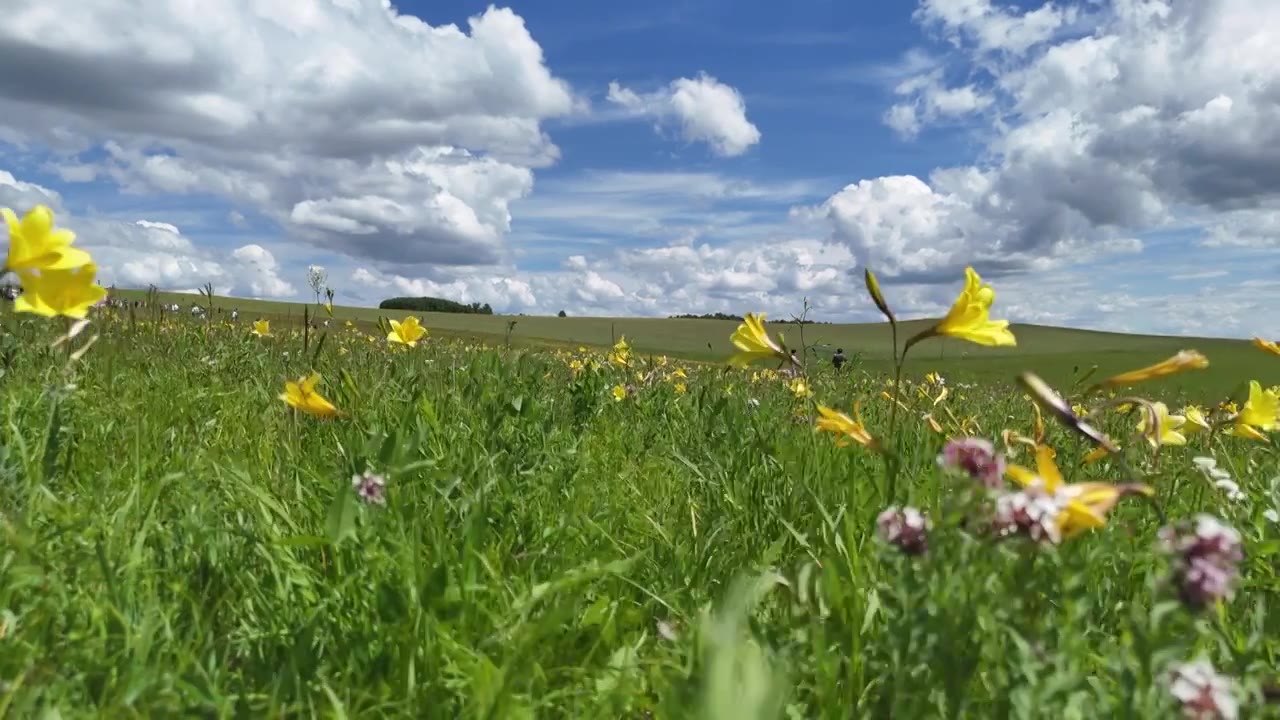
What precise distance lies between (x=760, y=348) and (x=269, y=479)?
1.73m

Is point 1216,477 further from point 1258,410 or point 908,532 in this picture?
point 908,532

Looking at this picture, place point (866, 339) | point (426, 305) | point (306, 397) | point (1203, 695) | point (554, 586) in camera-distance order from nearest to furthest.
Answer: point (1203, 695) < point (554, 586) < point (306, 397) < point (866, 339) < point (426, 305)

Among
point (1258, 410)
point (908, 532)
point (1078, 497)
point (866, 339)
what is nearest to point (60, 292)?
point (908, 532)

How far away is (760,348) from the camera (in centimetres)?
293

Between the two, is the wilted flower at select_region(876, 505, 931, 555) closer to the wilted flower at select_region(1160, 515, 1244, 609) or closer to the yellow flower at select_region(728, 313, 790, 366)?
the wilted flower at select_region(1160, 515, 1244, 609)

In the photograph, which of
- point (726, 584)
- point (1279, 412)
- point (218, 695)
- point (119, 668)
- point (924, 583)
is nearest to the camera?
point (924, 583)

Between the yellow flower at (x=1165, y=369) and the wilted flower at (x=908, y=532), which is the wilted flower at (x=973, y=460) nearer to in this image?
the wilted flower at (x=908, y=532)

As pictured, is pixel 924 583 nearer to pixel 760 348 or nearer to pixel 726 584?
pixel 726 584

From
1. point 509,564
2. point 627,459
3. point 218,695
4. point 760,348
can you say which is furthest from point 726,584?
point 627,459

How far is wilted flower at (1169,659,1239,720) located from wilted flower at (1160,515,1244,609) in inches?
3.9

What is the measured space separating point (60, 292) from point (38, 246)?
18cm

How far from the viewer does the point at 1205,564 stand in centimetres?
123

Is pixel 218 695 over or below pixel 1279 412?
below

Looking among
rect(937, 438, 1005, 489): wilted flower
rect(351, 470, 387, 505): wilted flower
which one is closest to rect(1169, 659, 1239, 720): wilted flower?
rect(937, 438, 1005, 489): wilted flower
